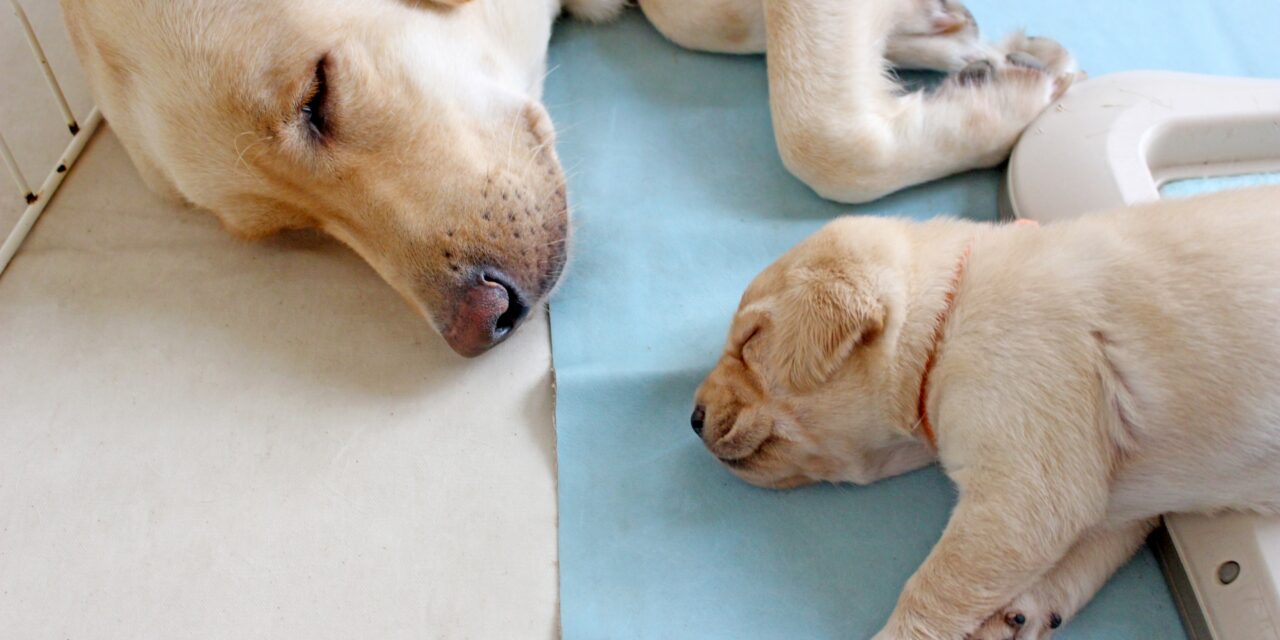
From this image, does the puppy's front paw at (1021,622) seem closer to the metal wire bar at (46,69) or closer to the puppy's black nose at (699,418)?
the puppy's black nose at (699,418)

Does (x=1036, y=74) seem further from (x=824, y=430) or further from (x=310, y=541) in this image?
(x=310, y=541)

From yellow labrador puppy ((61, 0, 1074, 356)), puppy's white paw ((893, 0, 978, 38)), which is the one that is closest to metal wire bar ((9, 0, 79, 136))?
yellow labrador puppy ((61, 0, 1074, 356))

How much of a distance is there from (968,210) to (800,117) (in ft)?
1.28

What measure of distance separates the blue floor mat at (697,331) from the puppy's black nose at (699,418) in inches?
5.5

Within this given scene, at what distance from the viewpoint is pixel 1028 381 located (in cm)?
143

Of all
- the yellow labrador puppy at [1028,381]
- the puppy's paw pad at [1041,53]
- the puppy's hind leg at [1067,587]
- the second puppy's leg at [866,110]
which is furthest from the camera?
the puppy's paw pad at [1041,53]

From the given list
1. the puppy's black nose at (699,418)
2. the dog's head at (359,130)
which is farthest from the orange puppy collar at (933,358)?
the dog's head at (359,130)

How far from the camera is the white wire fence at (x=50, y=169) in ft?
7.34

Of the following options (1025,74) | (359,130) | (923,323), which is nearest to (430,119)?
(359,130)

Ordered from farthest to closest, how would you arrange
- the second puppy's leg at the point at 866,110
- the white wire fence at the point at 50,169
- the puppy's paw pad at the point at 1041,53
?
1. the white wire fence at the point at 50,169
2. the puppy's paw pad at the point at 1041,53
3. the second puppy's leg at the point at 866,110

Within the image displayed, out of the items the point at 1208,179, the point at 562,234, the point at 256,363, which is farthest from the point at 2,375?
the point at 1208,179

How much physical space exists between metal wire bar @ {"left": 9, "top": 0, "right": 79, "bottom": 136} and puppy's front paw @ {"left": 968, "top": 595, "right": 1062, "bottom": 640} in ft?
7.09

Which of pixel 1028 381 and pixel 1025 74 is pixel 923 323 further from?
pixel 1025 74

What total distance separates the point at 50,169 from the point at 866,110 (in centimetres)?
187
